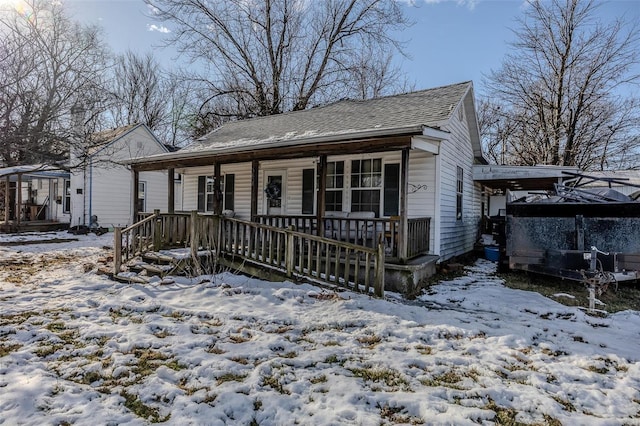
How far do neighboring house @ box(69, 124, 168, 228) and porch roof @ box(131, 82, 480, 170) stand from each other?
7.13 m

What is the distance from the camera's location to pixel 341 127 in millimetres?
9070

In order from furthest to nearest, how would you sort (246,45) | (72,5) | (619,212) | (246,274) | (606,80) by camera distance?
(246,45) → (606,80) → (72,5) → (246,274) → (619,212)

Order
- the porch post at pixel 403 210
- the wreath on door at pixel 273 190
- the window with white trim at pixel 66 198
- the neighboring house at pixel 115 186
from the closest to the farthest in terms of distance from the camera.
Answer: the porch post at pixel 403 210, the wreath on door at pixel 273 190, the neighboring house at pixel 115 186, the window with white trim at pixel 66 198

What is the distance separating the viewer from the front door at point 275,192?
420 inches

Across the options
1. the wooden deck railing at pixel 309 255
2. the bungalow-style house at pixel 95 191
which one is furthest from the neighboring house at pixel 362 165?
the bungalow-style house at pixel 95 191

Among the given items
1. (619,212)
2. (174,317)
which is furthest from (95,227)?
(619,212)

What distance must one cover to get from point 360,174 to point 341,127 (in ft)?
4.19

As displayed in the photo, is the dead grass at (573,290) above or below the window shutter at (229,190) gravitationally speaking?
below

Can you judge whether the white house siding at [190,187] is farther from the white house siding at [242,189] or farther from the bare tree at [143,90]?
the bare tree at [143,90]

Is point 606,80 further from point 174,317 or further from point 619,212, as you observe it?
point 174,317

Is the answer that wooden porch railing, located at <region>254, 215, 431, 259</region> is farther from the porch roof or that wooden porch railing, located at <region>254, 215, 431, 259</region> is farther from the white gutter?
the white gutter

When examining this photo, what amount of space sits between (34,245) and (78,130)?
595 cm

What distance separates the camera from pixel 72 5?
1003 cm

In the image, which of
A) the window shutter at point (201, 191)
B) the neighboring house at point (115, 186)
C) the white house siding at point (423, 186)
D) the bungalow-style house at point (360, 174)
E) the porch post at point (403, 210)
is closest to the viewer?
the porch post at point (403, 210)
